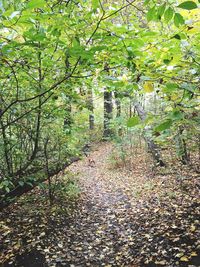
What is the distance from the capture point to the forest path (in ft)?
16.6

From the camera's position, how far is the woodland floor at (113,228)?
4.86 meters

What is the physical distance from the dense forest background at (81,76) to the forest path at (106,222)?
83cm

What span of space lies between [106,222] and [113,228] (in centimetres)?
38

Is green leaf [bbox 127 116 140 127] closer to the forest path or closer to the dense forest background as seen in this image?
the dense forest background

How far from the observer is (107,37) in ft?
6.67

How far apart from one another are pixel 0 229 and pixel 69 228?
1445 millimetres

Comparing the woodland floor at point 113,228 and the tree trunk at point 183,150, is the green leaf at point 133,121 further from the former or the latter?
the tree trunk at point 183,150

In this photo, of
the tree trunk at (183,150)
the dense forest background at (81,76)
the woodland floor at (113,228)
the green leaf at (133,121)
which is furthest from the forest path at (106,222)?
the green leaf at (133,121)

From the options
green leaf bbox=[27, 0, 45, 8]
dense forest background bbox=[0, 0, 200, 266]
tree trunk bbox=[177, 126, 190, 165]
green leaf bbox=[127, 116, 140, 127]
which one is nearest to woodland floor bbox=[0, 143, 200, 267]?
tree trunk bbox=[177, 126, 190, 165]

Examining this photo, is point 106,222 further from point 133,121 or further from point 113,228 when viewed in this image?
point 133,121

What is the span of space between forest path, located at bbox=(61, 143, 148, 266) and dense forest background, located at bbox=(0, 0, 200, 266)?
833mm

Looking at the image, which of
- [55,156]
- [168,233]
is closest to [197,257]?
[168,233]

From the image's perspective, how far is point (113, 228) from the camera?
6.16m

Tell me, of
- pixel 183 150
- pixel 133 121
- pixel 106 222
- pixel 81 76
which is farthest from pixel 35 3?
pixel 183 150
